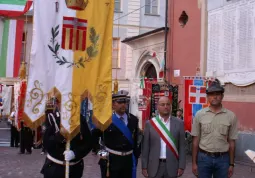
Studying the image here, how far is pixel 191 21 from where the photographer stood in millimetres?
16844

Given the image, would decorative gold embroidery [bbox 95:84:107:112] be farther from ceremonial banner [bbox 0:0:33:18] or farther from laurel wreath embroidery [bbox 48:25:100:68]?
ceremonial banner [bbox 0:0:33:18]

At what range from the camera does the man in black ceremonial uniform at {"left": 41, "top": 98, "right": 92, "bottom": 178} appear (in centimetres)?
563

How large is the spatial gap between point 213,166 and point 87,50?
2.37 m

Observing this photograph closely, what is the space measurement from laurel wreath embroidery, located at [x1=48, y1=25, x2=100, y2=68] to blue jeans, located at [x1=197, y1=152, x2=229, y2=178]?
2117 mm

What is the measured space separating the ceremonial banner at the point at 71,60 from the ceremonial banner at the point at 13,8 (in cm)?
219

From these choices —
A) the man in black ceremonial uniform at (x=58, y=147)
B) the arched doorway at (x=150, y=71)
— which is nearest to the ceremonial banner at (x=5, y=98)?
the arched doorway at (x=150, y=71)

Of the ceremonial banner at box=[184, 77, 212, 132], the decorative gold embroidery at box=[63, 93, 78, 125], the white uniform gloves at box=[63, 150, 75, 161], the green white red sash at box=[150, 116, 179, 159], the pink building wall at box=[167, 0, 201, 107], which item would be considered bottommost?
the white uniform gloves at box=[63, 150, 75, 161]

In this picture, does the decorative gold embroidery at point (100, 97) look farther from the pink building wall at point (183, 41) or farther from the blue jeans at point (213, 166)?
the pink building wall at point (183, 41)

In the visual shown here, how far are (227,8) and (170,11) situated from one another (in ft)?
15.4

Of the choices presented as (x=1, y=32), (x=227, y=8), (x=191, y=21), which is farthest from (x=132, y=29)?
(x=1, y=32)

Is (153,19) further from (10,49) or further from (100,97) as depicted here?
(100,97)

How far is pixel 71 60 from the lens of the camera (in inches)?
217

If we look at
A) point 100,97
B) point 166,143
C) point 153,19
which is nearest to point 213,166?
point 166,143

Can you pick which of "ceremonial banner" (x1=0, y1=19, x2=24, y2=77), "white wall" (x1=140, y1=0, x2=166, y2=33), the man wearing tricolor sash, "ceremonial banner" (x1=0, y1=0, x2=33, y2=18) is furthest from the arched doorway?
the man wearing tricolor sash
